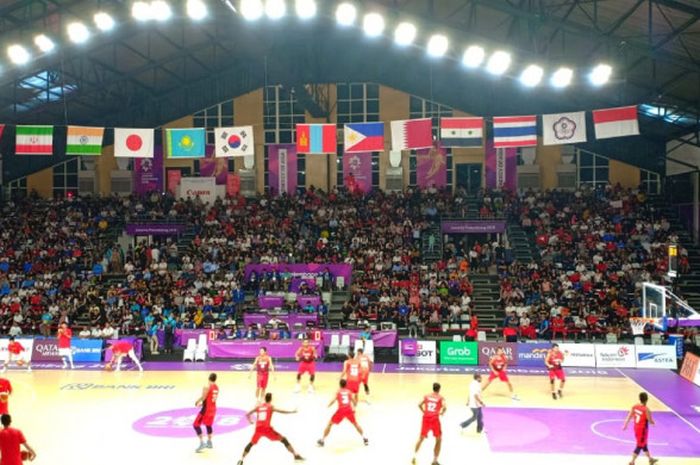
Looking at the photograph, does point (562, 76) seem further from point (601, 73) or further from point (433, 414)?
point (433, 414)

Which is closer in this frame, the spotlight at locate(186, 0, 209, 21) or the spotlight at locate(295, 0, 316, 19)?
the spotlight at locate(295, 0, 316, 19)

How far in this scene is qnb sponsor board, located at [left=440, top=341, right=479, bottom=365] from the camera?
98.2 ft

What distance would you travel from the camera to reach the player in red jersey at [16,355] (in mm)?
28011

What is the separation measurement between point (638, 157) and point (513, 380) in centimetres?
2351

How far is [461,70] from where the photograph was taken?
42969mm

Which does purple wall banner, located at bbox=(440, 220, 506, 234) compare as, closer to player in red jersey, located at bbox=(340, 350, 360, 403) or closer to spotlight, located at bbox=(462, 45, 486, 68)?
spotlight, located at bbox=(462, 45, 486, 68)

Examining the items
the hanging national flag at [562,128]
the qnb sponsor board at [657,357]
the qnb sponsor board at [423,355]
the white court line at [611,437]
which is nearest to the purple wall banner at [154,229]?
the qnb sponsor board at [423,355]

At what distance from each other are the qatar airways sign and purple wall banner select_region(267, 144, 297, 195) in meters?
3.77

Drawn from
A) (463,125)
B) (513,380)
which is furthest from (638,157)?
(513,380)

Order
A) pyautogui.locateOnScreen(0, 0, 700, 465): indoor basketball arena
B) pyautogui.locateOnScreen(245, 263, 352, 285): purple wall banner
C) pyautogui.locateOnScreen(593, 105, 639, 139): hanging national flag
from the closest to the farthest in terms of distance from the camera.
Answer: pyautogui.locateOnScreen(0, 0, 700, 465): indoor basketball arena → pyautogui.locateOnScreen(593, 105, 639, 139): hanging national flag → pyautogui.locateOnScreen(245, 263, 352, 285): purple wall banner

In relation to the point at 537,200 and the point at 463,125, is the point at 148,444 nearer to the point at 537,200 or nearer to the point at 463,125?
the point at 463,125

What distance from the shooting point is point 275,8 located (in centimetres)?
2719

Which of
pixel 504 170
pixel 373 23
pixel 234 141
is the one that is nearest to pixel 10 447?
pixel 234 141

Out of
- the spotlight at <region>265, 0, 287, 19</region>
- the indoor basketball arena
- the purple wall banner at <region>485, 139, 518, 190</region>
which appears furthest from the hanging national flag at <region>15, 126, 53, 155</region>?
the purple wall banner at <region>485, 139, 518, 190</region>
